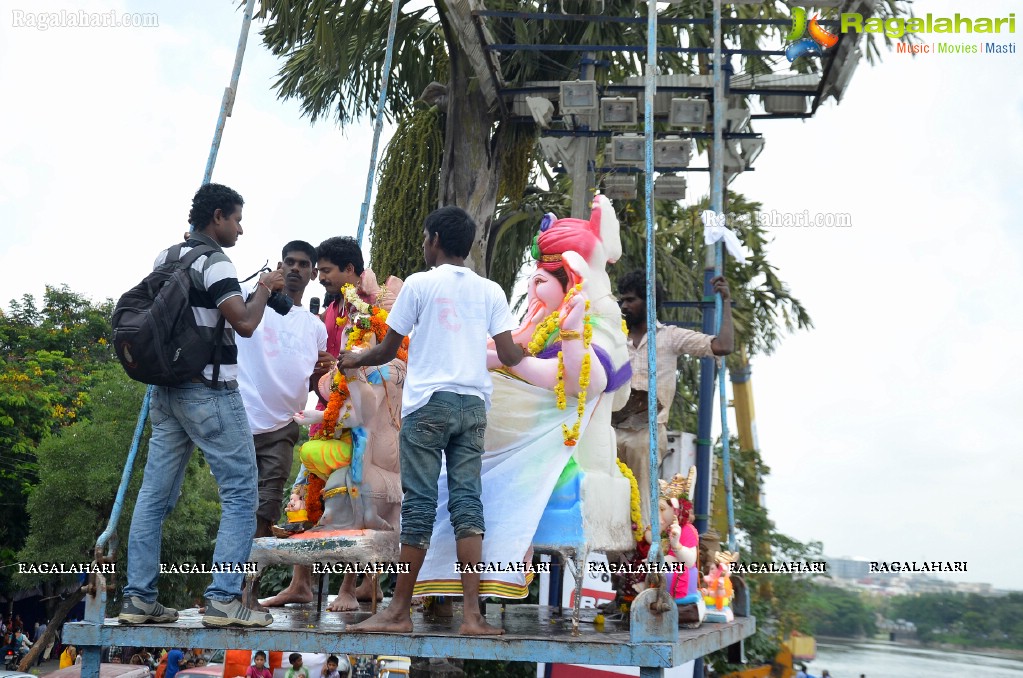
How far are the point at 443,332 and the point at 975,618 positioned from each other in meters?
19.9

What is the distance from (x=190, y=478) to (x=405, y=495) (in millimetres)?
20097

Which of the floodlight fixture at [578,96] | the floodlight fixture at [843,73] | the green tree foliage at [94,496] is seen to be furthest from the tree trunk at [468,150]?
the green tree foliage at [94,496]

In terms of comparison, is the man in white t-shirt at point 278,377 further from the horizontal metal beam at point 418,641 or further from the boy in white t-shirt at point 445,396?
the boy in white t-shirt at point 445,396

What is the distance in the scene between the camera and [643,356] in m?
6.45

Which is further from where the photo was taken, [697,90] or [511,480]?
[697,90]

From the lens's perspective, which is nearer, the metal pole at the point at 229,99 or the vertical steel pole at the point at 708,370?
the metal pole at the point at 229,99

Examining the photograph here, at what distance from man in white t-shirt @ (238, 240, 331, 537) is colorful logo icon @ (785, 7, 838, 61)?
19.0 feet

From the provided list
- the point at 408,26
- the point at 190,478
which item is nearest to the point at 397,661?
the point at 190,478

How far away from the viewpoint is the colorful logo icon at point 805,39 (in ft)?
31.0

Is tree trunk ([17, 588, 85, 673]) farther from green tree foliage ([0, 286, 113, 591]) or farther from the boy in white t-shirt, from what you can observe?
the boy in white t-shirt

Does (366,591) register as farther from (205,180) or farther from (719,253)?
(719,253)

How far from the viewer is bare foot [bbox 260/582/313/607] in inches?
222

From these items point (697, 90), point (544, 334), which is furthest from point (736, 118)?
point (544, 334)

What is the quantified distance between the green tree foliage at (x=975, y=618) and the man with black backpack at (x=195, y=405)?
1920 centimetres
